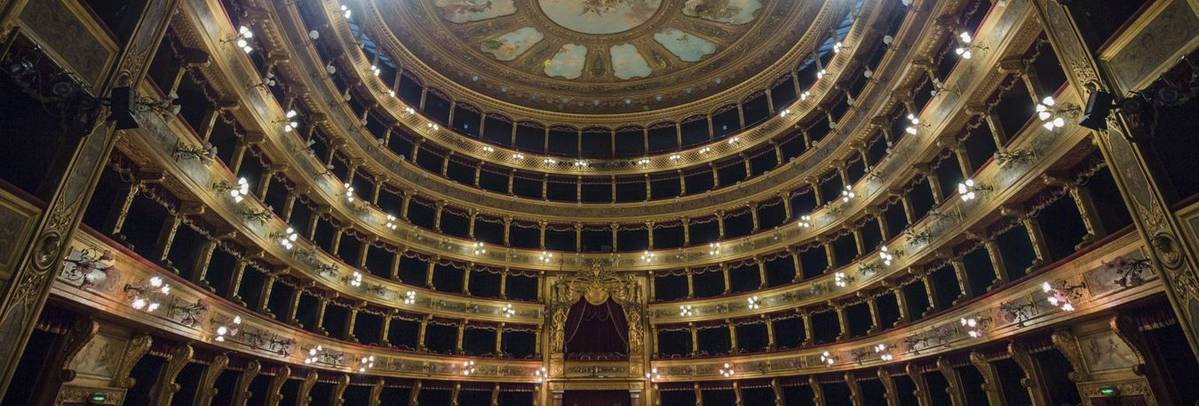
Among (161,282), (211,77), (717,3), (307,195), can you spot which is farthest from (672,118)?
(161,282)

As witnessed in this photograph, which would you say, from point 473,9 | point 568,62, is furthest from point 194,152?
point 568,62

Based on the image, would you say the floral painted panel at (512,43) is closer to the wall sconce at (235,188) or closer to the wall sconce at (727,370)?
the wall sconce at (235,188)

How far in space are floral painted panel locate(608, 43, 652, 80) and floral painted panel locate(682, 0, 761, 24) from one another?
4067 mm

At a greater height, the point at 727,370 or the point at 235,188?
the point at 235,188

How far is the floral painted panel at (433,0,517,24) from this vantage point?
1032 inches

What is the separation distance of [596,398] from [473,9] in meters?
19.4

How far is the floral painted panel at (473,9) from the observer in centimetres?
2620

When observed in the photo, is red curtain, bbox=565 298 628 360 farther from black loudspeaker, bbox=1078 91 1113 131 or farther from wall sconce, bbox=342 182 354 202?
black loudspeaker, bbox=1078 91 1113 131

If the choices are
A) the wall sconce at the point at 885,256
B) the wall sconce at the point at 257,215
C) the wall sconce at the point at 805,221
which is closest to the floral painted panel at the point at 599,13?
the wall sconce at the point at 805,221

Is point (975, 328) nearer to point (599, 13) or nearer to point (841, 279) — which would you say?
point (841, 279)

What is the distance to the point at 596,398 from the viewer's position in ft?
85.9

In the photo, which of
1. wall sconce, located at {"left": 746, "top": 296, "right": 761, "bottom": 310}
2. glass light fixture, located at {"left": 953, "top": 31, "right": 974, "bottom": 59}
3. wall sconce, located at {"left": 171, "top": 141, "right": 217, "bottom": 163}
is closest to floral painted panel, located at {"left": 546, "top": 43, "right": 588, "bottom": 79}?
wall sconce, located at {"left": 746, "top": 296, "right": 761, "bottom": 310}

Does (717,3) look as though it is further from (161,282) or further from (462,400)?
(161,282)

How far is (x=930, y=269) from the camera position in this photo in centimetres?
1838
